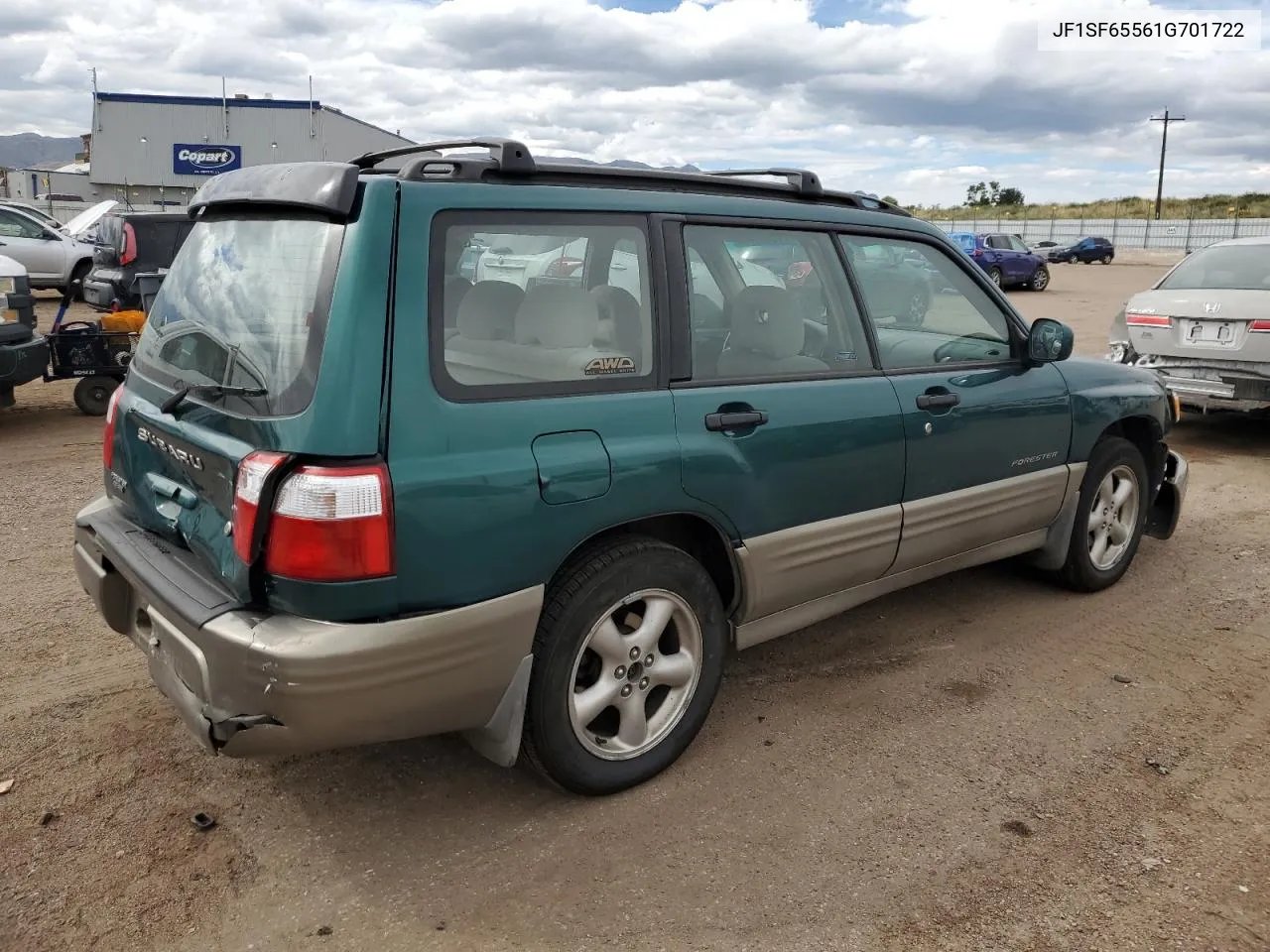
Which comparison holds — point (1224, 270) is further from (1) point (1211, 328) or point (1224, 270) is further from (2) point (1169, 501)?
(2) point (1169, 501)

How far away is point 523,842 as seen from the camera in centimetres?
287

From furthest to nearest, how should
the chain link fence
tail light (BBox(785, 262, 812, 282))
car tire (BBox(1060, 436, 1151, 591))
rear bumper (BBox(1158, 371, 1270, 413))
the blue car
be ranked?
the chain link fence → the blue car → rear bumper (BBox(1158, 371, 1270, 413)) → car tire (BBox(1060, 436, 1151, 591)) → tail light (BBox(785, 262, 812, 282))

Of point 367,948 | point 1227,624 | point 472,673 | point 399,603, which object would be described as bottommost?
point 367,948

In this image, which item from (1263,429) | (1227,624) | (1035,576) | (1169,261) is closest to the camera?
(1227,624)

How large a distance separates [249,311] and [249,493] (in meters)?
0.59

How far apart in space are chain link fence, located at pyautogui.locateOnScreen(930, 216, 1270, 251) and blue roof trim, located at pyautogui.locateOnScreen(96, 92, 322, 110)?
32.4m

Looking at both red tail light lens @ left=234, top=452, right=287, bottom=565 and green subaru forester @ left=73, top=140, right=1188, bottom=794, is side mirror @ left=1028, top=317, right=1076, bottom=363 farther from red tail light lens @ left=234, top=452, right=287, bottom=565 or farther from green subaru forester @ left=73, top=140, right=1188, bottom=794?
red tail light lens @ left=234, top=452, right=287, bottom=565

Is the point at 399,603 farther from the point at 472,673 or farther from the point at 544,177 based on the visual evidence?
the point at 544,177

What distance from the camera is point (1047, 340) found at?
409cm

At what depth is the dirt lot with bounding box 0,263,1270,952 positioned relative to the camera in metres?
2.53

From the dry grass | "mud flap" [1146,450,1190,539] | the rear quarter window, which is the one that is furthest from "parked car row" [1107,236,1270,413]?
the dry grass

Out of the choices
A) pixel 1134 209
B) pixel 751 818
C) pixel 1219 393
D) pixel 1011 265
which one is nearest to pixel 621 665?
pixel 751 818

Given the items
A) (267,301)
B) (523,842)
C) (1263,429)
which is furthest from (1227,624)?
(1263,429)

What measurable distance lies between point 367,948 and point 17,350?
22.3 feet
